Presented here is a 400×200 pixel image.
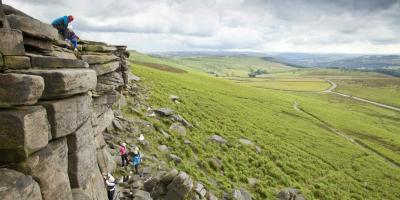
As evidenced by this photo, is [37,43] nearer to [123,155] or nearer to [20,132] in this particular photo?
[20,132]

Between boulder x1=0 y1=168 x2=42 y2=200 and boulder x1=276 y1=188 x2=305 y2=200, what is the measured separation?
2721 cm

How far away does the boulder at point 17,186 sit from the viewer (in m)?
11.7

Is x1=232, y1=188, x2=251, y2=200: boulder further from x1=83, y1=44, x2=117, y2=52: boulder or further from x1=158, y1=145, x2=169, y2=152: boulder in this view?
x1=83, y1=44, x2=117, y2=52: boulder

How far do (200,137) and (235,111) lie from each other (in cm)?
2937

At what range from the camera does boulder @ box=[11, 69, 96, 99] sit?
47.7ft

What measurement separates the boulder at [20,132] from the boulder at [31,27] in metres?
4.16

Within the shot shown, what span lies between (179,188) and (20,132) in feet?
46.2

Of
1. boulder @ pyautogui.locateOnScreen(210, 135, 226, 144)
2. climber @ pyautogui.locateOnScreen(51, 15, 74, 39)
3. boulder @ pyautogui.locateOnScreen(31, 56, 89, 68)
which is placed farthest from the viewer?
boulder @ pyautogui.locateOnScreen(210, 135, 226, 144)

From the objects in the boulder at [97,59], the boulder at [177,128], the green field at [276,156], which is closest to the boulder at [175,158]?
the green field at [276,156]

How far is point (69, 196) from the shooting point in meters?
15.5

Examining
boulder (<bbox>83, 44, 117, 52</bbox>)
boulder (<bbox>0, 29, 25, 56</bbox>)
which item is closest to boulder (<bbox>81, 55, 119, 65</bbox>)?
→ boulder (<bbox>83, 44, 117, 52</bbox>)

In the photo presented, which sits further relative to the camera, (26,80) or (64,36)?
(64,36)

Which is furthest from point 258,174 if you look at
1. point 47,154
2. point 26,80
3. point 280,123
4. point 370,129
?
point 370,129

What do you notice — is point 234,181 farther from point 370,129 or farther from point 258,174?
point 370,129
